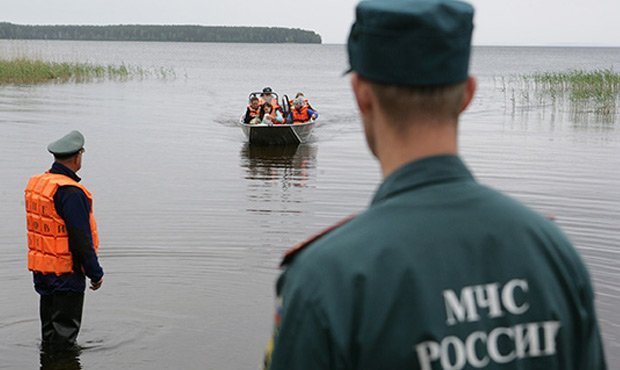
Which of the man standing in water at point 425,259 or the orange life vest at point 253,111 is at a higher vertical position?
the man standing in water at point 425,259

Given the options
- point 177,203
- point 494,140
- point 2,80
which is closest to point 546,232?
point 177,203

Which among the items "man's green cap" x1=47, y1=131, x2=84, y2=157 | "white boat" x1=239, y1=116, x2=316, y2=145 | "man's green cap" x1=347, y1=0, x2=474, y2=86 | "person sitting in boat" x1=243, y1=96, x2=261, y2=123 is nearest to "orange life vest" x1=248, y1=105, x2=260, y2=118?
"person sitting in boat" x1=243, y1=96, x2=261, y2=123

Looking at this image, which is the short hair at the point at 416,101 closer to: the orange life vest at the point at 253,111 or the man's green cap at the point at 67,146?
the man's green cap at the point at 67,146

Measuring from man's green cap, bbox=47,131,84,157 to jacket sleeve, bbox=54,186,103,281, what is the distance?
0.92ft

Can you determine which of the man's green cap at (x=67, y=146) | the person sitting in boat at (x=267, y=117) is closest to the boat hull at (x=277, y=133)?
the person sitting in boat at (x=267, y=117)

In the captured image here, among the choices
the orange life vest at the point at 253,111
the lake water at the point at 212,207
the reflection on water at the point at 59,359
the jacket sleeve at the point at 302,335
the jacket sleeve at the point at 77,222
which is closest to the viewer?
the jacket sleeve at the point at 302,335

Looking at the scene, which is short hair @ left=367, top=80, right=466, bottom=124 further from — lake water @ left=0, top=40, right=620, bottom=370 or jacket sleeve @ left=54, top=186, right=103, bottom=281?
lake water @ left=0, top=40, right=620, bottom=370

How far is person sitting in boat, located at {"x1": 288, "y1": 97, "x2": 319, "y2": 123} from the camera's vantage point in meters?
25.1

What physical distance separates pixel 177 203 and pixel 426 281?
1317 centimetres

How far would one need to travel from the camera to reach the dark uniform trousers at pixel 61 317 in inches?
288

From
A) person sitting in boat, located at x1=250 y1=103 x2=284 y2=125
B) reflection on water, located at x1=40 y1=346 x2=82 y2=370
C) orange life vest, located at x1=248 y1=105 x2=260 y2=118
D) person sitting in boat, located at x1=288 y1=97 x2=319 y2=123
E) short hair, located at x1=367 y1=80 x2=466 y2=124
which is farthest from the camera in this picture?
person sitting in boat, located at x1=288 y1=97 x2=319 y2=123

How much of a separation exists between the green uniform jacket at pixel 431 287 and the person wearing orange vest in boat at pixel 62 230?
204 inches

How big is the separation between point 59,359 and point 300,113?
17744mm

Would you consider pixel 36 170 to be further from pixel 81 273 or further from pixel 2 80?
pixel 2 80
